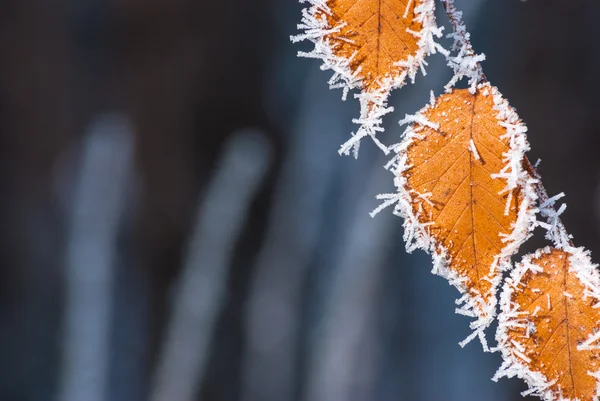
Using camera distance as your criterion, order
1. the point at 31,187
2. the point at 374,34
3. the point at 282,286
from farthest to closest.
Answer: the point at 282,286 < the point at 31,187 < the point at 374,34

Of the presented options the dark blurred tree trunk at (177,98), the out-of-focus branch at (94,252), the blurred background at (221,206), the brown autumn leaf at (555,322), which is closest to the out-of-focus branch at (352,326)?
the blurred background at (221,206)

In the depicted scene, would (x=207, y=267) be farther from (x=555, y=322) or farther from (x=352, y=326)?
(x=555, y=322)

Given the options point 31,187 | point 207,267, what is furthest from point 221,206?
point 31,187

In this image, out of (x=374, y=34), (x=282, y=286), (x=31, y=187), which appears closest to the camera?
(x=374, y=34)

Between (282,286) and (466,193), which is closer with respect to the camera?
(466,193)

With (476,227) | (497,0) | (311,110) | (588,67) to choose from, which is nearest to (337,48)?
(476,227)

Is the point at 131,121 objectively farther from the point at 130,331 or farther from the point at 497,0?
the point at 497,0
